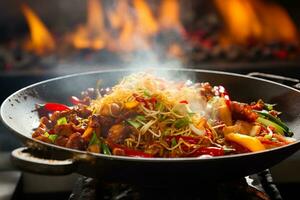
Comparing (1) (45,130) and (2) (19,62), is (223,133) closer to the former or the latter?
(1) (45,130)

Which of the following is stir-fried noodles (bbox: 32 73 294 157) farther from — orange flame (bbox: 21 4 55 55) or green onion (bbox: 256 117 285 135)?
orange flame (bbox: 21 4 55 55)


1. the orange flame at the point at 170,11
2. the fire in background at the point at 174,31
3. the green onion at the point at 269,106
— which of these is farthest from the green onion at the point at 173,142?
the orange flame at the point at 170,11

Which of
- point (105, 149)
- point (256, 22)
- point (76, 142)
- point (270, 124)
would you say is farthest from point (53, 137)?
point (256, 22)

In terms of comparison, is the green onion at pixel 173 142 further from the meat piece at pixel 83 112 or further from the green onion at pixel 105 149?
the meat piece at pixel 83 112

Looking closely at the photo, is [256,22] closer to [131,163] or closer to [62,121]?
[62,121]

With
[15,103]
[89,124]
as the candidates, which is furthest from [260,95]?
[15,103]
